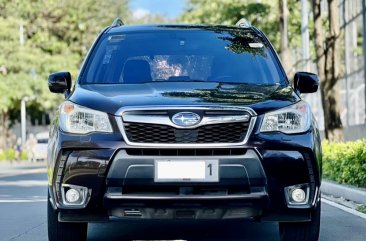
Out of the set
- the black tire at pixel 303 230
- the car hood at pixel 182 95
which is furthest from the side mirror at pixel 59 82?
the black tire at pixel 303 230

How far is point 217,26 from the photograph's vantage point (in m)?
7.89

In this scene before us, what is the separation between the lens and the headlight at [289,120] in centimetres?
607

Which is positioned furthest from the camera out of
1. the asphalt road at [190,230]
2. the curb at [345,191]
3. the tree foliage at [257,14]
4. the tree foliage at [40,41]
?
the tree foliage at [40,41]

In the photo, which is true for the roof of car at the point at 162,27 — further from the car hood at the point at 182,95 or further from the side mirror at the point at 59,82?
the car hood at the point at 182,95

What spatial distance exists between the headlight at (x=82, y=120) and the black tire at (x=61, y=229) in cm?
64

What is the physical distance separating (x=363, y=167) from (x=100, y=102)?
6619 millimetres

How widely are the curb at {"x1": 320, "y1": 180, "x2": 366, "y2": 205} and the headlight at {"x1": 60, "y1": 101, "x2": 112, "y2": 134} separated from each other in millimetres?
5521

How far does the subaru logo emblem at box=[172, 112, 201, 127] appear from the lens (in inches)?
233

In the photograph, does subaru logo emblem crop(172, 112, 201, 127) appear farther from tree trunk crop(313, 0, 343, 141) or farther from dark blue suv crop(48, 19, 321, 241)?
tree trunk crop(313, 0, 343, 141)

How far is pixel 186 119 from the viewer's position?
19.5 feet

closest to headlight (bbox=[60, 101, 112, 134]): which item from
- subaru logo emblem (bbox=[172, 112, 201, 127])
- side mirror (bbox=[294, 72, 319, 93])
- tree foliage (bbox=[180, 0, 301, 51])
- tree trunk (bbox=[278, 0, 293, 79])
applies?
subaru logo emblem (bbox=[172, 112, 201, 127])

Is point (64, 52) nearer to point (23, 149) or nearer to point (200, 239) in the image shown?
point (23, 149)

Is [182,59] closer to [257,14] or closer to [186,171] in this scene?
[186,171]

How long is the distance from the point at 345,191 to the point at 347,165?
133cm
